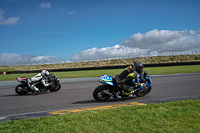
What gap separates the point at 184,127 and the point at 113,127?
143cm

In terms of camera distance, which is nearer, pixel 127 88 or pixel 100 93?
pixel 100 93

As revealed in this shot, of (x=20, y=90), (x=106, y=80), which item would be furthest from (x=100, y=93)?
(x=20, y=90)

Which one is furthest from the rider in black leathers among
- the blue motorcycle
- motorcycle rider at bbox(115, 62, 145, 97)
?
the blue motorcycle

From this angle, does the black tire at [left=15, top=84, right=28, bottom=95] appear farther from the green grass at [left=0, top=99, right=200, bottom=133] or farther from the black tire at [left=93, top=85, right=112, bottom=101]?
the green grass at [left=0, top=99, right=200, bottom=133]

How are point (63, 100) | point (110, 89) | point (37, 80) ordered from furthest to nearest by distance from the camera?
point (37, 80) → point (63, 100) → point (110, 89)

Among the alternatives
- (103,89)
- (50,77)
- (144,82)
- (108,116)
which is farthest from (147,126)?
(50,77)

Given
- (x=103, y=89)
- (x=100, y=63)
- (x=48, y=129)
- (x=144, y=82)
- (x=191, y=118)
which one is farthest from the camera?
(x=100, y=63)

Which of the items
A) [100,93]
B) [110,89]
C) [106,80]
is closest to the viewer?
[106,80]

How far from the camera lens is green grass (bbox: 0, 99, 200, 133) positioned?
402cm

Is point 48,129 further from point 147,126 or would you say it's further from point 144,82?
point 144,82

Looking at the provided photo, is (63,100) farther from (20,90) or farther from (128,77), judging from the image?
(20,90)

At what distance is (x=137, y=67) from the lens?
800cm

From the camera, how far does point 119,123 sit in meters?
4.30

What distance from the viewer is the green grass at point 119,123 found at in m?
4.02
